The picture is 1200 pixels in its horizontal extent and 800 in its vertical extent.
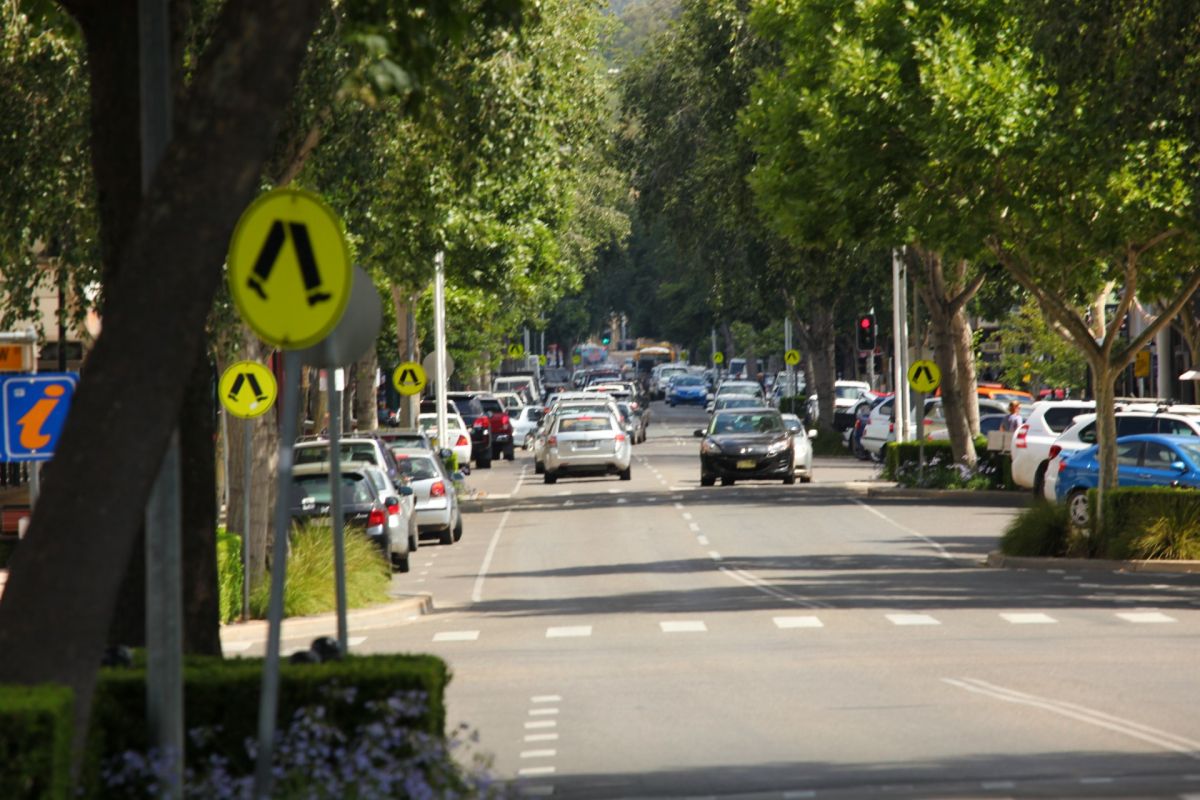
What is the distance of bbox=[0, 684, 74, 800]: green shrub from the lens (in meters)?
7.23

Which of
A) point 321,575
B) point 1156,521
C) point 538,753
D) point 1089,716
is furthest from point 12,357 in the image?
point 1089,716

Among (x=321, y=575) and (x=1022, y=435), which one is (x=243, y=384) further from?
(x=1022, y=435)

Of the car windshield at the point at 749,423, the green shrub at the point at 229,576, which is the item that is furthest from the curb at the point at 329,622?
the car windshield at the point at 749,423

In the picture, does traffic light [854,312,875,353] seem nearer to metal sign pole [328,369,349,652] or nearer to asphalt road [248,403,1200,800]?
asphalt road [248,403,1200,800]

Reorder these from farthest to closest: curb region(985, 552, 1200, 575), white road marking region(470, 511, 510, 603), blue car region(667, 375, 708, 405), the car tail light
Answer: blue car region(667, 375, 708, 405) → the car tail light → curb region(985, 552, 1200, 575) → white road marking region(470, 511, 510, 603)

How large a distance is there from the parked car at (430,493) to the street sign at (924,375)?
11776mm

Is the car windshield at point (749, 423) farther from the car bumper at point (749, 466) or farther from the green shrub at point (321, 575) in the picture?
the green shrub at point (321, 575)

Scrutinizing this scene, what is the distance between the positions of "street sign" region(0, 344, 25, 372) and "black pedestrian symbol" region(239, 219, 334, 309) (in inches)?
598

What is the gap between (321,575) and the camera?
2244 centimetres

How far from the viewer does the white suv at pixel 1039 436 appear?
3631 centimetres

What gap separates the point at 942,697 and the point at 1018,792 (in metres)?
3.87

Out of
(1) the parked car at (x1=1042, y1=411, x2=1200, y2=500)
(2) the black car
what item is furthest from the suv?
(1) the parked car at (x1=1042, y1=411, x2=1200, y2=500)

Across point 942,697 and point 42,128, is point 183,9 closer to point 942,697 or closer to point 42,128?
A: point 942,697

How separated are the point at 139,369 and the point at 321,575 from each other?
1481 cm
